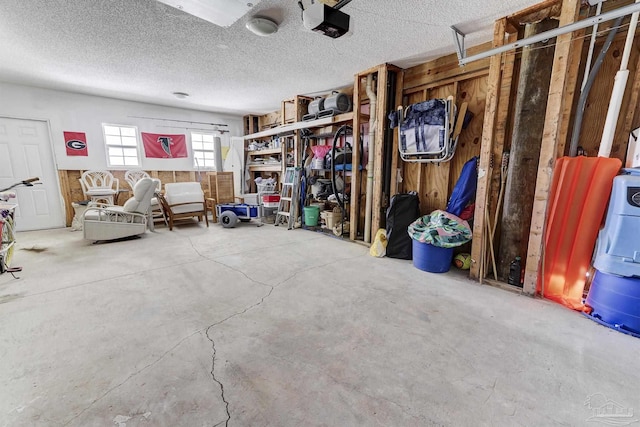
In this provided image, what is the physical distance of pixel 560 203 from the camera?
7.54 feet

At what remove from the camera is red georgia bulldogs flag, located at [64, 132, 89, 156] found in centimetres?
522

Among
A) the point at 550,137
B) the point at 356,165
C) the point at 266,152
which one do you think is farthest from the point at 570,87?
the point at 266,152

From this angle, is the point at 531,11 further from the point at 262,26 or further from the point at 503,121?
the point at 262,26

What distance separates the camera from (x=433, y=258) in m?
2.96

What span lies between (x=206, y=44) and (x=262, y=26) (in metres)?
0.94

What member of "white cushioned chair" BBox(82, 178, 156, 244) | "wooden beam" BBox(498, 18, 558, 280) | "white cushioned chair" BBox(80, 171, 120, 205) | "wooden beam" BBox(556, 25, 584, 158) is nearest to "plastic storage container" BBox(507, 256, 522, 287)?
"wooden beam" BBox(498, 18, 558, 280)

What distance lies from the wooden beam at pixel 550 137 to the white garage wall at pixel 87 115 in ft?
22.7

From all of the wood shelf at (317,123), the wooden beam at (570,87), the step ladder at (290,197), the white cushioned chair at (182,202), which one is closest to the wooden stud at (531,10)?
the wooden beam at (570,87)

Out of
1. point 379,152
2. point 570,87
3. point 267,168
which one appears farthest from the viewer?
point 267,168

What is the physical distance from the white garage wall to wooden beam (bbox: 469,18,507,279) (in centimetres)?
644

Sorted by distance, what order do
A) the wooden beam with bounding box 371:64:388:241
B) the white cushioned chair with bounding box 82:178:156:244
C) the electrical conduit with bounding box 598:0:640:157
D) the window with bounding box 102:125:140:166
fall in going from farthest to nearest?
the window with bounding box 102:125:140:166 < the white cushioned chair with bounding box 82:178:156:244 < the wooden beam with bounding box 371:64:388:241 < the electrical conduit with bounding box 598:0:640:157

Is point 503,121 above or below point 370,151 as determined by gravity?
above

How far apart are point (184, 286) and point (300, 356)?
5.16 ft

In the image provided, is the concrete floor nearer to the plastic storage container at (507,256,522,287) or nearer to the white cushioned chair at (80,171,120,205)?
the plastic storage container at (507,256,522,287)
